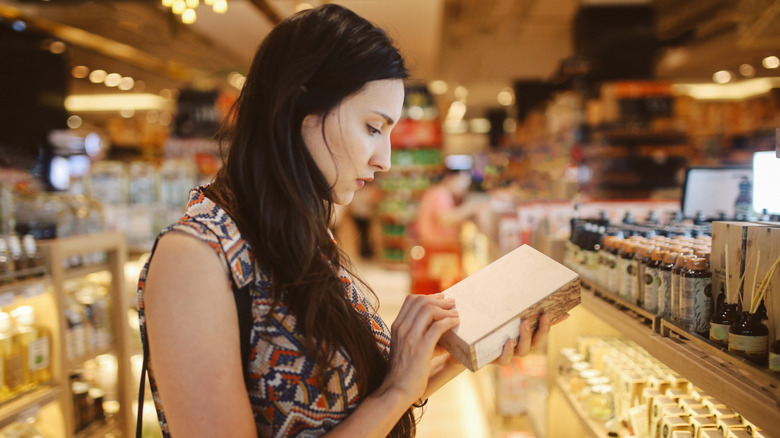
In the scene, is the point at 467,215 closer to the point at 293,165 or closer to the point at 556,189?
the point at 556,189

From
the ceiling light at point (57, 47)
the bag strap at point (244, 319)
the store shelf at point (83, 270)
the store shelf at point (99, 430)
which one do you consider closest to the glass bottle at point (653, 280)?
the bag strap at point (244, 319)

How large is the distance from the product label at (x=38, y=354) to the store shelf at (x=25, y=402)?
0.10 m

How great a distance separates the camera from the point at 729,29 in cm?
900

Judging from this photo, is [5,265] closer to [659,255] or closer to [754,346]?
[659,255]

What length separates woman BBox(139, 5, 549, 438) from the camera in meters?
0.86

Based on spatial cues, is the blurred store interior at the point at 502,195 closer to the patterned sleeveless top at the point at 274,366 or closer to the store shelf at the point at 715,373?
the store shelf at the point at 715,373

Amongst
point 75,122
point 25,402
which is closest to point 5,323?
point 25,402

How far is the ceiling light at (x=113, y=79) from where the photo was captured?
37.8ft

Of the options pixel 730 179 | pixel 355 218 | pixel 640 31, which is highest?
pixel 640 31

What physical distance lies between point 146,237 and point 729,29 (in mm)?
9550

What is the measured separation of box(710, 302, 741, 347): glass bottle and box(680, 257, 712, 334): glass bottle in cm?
8

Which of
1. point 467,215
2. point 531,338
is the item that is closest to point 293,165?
point 531,338

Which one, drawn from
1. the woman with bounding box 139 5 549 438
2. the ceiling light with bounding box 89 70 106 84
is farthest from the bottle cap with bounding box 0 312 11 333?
the ceiling light with bounding box 89 70 106 84

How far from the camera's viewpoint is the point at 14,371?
7.30 ft
